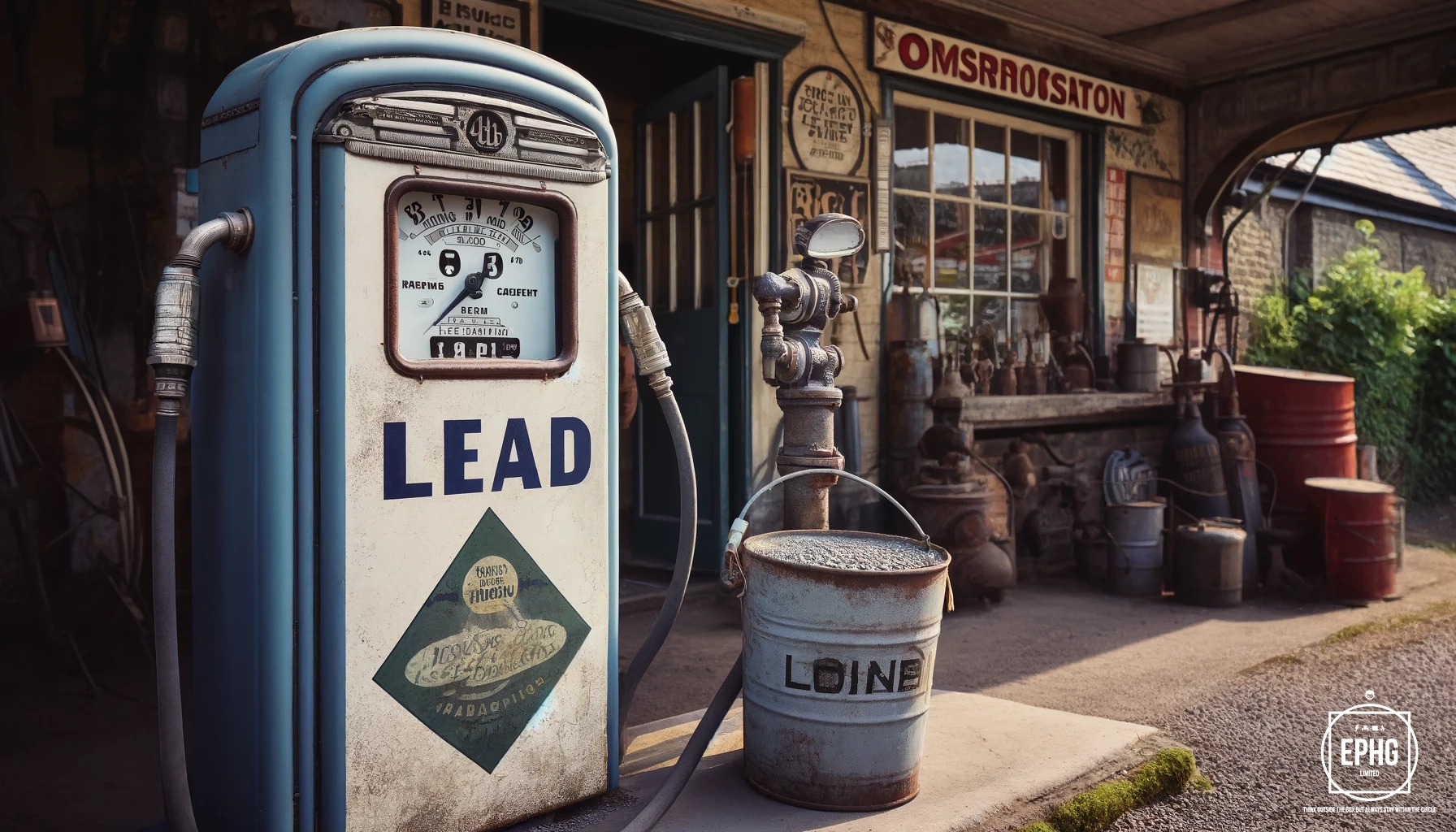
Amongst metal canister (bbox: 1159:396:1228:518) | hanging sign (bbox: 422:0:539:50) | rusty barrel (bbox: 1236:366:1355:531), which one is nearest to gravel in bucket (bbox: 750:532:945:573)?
hanging sign (bbox: 422:0:539:50)

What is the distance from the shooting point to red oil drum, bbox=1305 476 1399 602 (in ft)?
18.9

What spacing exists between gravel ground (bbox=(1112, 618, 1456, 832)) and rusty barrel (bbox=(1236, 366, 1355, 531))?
1649mm

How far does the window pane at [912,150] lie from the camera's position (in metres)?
6.46

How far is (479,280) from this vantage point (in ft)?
7.08

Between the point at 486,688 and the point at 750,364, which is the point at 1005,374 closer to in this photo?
the point at 750,364

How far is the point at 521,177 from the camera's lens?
2180 millimetres

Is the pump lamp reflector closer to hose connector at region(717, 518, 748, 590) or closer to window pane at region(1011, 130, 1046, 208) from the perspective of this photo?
hose connector at region(717, 518, 748, 590)

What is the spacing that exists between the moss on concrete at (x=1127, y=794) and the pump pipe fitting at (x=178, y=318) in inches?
78.1

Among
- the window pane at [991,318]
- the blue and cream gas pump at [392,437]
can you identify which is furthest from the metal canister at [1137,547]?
the blue and cream gas pump at [392,437]

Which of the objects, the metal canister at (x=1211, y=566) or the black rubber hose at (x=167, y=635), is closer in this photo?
the black rubber hose at (x=167, y=635)

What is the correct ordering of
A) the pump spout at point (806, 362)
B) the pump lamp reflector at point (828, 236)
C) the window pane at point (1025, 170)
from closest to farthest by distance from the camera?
1. the pump spout at point (806, 362)
2. the pump lamp reflector at point (828, 236)
3. the window pane at point (1025, 170)

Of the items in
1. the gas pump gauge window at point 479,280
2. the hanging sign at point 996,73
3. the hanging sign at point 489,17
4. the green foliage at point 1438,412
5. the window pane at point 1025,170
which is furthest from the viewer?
the green foliage at point 1438,412

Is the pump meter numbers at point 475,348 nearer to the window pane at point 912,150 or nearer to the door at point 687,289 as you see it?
the door at point 687,289

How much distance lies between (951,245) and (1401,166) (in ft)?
34.6
